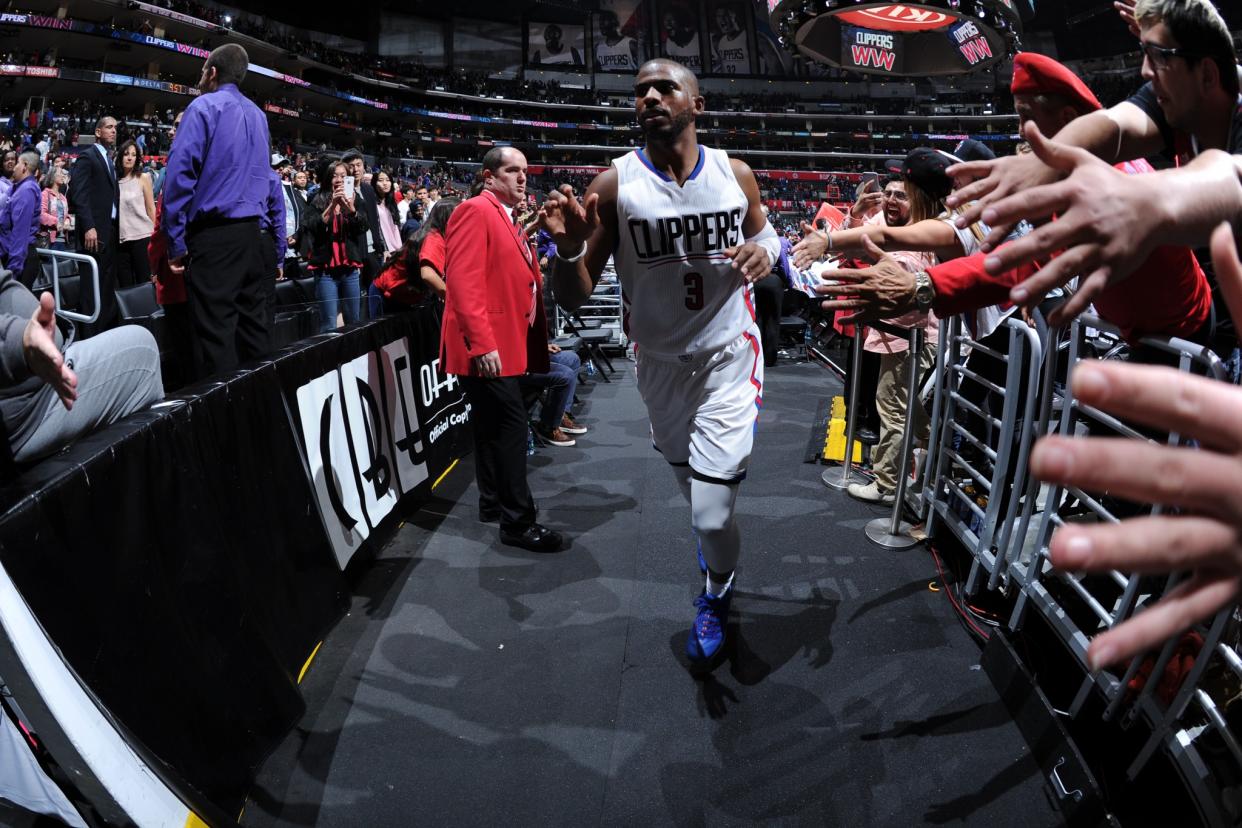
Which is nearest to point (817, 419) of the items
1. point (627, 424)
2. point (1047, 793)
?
point (627, 424)

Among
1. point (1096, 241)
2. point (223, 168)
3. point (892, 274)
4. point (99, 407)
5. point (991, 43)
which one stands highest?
point (991, 43)

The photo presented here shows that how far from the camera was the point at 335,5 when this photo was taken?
37125 mm

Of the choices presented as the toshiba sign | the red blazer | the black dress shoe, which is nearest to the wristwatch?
the red blazer

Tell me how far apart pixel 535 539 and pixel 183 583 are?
222 cm

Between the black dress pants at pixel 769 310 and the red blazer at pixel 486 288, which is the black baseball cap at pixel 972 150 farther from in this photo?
the black dress pants at pixel 769 310

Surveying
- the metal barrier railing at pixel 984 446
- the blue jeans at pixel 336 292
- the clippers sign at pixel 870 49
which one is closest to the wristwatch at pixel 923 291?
the metal barrier railing at pixel 984 446

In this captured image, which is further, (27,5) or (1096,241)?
(27,5)

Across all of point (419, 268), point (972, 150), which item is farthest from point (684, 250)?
point (419, 268)

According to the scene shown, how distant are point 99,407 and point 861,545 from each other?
140 inches

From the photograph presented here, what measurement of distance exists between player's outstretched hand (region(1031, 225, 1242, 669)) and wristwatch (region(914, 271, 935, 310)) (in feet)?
4.66

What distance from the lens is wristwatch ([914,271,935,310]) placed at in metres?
2.09

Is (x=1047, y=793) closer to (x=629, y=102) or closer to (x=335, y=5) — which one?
(x=335, y=5)

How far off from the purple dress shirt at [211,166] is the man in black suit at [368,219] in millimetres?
3381

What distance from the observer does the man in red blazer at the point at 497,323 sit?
417 cm
